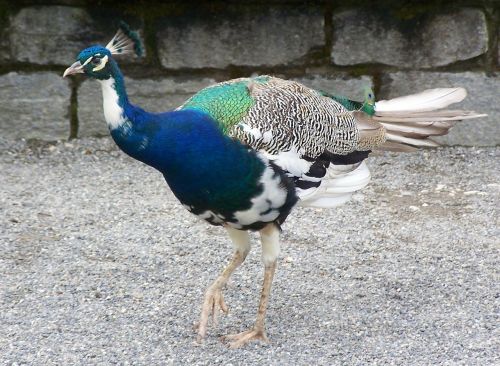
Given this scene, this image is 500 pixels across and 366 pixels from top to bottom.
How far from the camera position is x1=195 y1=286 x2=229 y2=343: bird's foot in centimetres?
304

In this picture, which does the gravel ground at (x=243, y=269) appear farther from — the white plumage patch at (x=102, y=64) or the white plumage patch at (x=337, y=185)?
the white plumage patch at (x=102, y=64)

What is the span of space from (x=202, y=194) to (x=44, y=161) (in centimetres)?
226

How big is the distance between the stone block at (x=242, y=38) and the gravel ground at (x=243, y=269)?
2.09 ft

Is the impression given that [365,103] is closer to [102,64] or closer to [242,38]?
[102,64]

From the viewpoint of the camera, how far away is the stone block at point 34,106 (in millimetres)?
4863

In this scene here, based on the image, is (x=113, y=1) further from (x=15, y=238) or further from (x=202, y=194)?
(x=202, y=194)

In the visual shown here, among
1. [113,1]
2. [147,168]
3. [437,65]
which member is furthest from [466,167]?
[113,1]

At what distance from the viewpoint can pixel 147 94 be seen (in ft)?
16.0

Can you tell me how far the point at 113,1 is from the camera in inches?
187

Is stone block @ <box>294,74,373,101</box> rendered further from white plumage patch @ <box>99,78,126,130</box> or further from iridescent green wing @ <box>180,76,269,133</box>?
white plumage patch @ <box>99,78,126,130</box>

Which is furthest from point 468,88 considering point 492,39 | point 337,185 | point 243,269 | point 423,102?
point 337,185

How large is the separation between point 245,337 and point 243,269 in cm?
63

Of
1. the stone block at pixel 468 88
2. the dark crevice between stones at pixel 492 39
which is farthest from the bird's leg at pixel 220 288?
the dark crevice between stones at pixel 492 39

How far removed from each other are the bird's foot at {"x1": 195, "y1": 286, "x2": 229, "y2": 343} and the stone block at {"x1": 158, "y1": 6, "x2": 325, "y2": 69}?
1.98 metres
